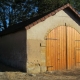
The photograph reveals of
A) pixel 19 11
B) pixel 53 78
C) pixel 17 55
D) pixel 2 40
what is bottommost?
pixel 53 78

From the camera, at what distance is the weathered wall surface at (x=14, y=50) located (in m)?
15.2

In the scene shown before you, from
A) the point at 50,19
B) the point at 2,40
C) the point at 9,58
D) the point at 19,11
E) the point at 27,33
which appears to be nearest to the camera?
the point at 27,33

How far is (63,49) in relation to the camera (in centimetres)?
1622

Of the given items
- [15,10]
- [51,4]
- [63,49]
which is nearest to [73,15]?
[63,49]

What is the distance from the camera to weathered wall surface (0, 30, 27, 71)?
15.2 metres

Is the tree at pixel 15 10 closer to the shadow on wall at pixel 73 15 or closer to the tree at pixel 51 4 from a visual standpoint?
the tree at pixel 51 4

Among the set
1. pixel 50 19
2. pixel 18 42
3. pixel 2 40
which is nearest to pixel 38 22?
pixel 50 19

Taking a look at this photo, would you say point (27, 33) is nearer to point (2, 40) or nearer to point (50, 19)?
point (50, 19)

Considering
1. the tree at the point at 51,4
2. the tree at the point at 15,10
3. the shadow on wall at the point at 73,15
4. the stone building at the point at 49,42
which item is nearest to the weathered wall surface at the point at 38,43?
the stone building at the point at 49,42

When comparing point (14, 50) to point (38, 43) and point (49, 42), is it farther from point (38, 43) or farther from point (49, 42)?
point (49, 42)

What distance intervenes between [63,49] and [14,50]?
13.0 feet

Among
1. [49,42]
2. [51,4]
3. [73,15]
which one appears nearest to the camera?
[49,42]

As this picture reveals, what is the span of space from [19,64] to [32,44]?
80.4 inches

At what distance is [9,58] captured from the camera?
61.8ft
